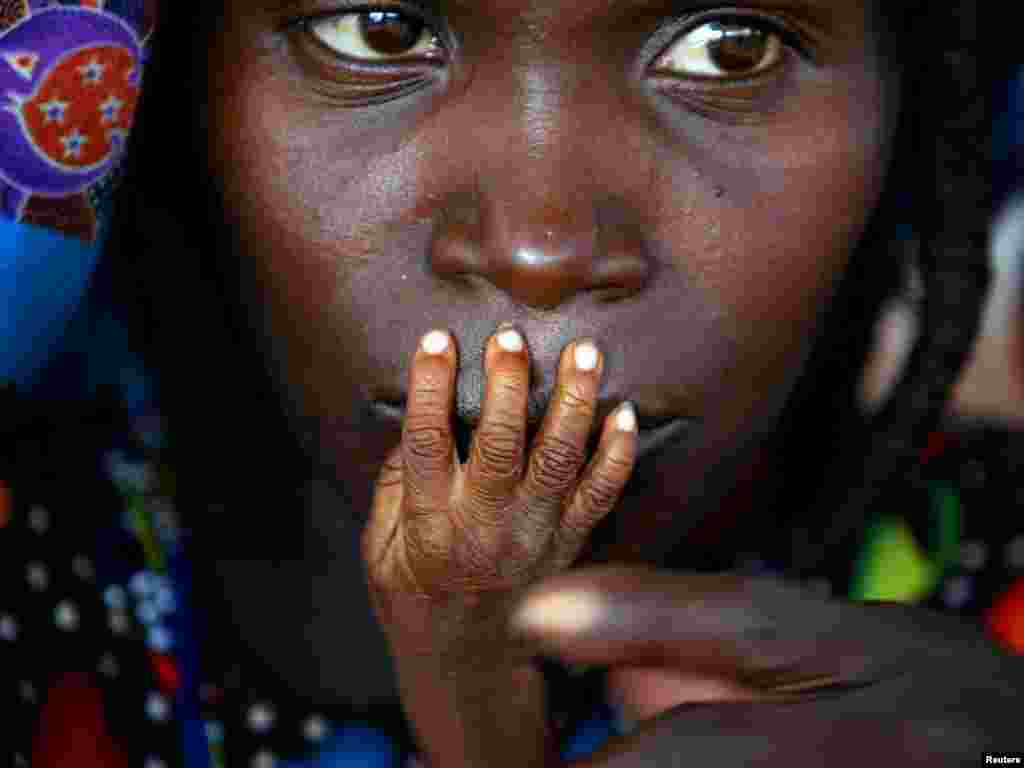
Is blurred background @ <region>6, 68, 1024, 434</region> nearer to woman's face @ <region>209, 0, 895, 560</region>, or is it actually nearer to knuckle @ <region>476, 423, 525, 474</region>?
woman's face @ <region>209, 0, 895, 560</region>

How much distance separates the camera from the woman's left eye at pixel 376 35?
3.61 feet

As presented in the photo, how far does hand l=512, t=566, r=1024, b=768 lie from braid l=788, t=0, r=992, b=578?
0.57 m

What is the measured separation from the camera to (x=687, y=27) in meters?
1.10

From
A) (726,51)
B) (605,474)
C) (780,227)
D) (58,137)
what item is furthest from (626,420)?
(58,137)

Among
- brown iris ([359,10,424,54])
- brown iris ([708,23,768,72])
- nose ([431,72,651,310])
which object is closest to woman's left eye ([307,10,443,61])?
brown iris ([359,10,424,54])

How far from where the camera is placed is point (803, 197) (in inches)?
44.3

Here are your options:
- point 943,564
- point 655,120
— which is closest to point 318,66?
point 655,120

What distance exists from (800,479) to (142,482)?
729 millimetres

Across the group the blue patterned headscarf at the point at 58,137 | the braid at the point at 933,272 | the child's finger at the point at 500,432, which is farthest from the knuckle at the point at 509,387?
the braid at the point at 933,272

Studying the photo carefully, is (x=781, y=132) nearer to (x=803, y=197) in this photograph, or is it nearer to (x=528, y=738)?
(x=803, y=197)

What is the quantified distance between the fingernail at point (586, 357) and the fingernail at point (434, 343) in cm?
9

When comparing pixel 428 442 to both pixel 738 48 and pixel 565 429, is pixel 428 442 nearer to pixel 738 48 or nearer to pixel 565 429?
pixel 565 429

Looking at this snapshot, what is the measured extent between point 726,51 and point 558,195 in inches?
9.6

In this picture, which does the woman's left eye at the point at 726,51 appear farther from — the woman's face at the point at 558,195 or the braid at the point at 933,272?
the braid at the point at 933,272
